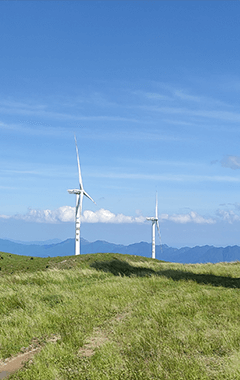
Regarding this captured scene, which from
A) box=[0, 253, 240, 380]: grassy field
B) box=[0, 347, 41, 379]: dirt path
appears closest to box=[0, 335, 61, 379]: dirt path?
box=[0, 347, 41, 379]: dirt path

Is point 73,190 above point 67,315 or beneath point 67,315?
above

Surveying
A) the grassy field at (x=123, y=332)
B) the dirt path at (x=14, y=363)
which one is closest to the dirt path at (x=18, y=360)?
the dirt path at (x=14, y=363)

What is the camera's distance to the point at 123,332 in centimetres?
1016

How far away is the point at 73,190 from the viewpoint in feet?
150

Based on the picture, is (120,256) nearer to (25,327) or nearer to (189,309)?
(189,309)

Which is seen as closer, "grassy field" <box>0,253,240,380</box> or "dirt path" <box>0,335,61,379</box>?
"grassy field" <box>0,253,240,380</box>

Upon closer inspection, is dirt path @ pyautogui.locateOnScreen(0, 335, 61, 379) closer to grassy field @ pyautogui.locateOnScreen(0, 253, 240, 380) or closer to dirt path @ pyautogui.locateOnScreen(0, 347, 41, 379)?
dirt path @ pyautogui.locateOnScreen(0, 347, 41, 379)

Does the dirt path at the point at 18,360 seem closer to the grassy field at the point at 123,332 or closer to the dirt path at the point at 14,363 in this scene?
the dirt path at the point at 14,363

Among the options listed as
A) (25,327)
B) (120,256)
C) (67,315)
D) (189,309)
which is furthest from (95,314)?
(120,256)

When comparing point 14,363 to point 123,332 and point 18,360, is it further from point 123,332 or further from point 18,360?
point 123,332

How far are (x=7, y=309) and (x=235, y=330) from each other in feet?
30.3

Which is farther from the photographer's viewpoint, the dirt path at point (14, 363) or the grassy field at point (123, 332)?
the dirt path at point (14, 363)

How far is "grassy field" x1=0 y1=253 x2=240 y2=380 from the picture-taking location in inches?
292

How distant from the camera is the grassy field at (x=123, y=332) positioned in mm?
Result: 7426
